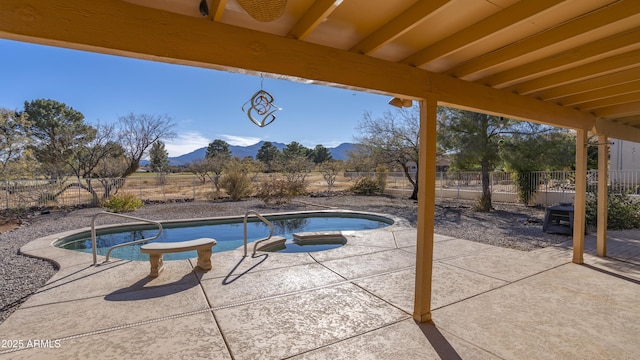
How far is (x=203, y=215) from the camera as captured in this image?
9.73 m

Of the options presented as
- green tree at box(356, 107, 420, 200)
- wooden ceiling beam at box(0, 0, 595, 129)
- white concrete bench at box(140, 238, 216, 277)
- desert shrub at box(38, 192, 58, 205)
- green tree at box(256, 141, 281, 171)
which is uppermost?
green tree at box(256, 141, 281, 171)

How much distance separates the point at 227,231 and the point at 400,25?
7.68 meters

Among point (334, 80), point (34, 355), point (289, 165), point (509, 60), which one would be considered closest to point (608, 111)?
point (509, 60)

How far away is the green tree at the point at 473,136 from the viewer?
1032 cm

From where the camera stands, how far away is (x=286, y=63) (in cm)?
204

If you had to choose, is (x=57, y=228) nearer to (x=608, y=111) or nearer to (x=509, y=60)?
(x=509, y=60)

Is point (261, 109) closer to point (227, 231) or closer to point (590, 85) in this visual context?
point (590, 85)

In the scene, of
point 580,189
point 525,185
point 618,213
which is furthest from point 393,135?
point 580,189

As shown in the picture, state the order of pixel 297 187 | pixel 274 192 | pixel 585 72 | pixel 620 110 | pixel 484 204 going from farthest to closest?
pixel 297 187
pixel 274 192
pixel 484 204
pixel 620 110
pixel 585 72

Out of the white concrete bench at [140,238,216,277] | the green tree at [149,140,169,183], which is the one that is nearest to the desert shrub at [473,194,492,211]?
the white concrete bench at [140,238,216,277]

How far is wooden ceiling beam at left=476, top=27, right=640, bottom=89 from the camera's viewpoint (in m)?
2.22

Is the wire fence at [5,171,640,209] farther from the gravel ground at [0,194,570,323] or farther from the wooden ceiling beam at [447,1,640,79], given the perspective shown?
the wooden ceiling beam at [447,1,640,79]

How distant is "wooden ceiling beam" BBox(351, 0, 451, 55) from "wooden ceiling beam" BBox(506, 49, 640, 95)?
2.05 metres

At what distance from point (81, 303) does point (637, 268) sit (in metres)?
7.28
